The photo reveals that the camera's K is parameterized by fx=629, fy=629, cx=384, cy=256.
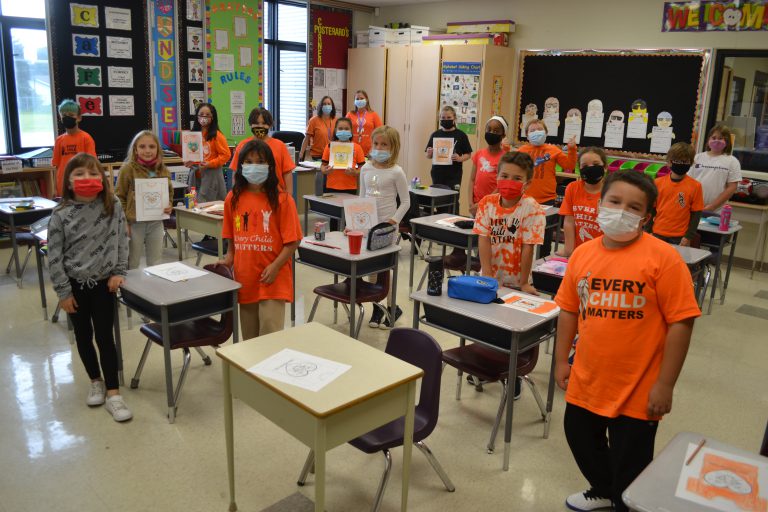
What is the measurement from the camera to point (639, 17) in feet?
25.8

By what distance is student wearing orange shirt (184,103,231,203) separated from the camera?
6.55 metres

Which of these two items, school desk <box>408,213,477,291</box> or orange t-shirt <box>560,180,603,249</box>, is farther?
school desk <box>408,213,477,291</box>

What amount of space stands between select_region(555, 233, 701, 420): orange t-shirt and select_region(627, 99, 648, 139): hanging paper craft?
6430 mm

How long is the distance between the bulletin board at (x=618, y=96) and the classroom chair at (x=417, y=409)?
6.30 meters

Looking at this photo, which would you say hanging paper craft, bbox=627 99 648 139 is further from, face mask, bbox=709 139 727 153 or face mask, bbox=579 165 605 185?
face mask, bbox=579 165 605 185

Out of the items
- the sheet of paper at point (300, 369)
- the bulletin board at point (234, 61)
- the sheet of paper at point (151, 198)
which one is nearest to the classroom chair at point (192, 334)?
the sheet of paper at point (151, 198)

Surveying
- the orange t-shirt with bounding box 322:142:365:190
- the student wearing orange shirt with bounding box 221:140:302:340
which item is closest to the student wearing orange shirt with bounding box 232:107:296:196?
the orange t-shirt with bounding box 322:142:365:190

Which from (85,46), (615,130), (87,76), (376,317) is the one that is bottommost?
(376,317)

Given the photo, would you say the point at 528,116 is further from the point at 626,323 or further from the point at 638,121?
the point at 626,323

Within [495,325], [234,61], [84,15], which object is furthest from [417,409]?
[234,61]

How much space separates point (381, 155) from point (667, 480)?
3.58 m

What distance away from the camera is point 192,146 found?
6328 mm

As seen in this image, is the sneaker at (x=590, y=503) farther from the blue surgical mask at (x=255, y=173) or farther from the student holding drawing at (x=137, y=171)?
the student holding drawing at (x=137, y=171)

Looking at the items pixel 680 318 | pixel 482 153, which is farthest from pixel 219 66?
pixel 680 318
